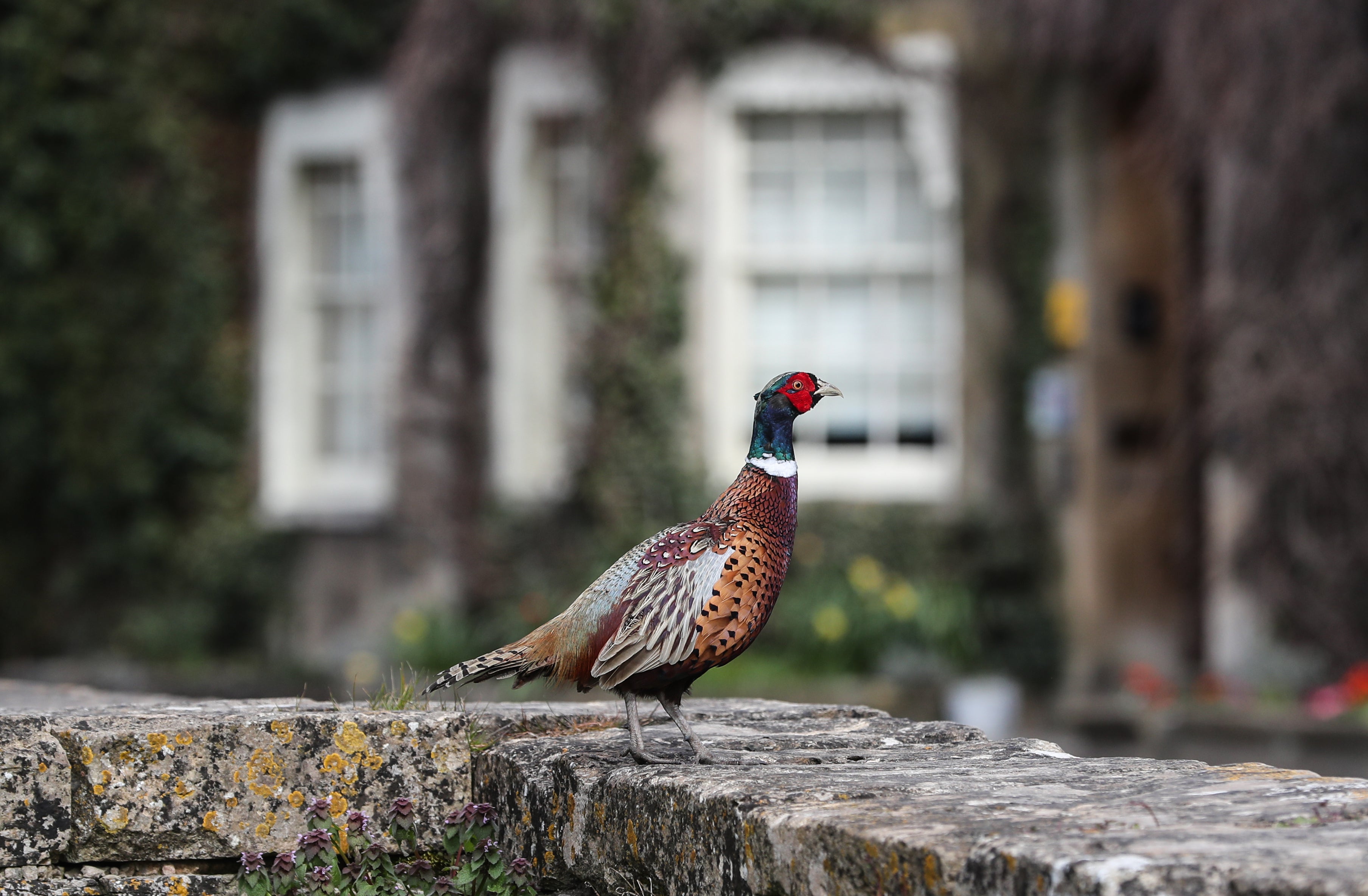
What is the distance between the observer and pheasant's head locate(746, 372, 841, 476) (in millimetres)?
3439

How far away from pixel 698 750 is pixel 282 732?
834 millimetres

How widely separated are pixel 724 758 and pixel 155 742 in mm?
1080

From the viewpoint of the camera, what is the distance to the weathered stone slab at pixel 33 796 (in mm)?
3297

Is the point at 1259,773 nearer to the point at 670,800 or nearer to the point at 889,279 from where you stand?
the point at 670,800

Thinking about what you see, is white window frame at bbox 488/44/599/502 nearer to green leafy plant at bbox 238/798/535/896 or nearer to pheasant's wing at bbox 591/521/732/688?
green leafy plant at bbox 238/798/535/896

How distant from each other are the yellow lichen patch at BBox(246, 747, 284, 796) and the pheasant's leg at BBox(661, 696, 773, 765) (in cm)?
77

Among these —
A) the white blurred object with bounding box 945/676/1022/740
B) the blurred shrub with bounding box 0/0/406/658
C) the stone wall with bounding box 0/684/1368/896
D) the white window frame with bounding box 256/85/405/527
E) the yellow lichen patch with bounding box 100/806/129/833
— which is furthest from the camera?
the blurred shrub with bounding box 0/0/406/658

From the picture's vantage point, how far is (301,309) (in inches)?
480

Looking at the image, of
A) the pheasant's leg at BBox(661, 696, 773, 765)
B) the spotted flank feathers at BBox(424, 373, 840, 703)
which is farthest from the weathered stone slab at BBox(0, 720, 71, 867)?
the pheasant's leg at BBox(661, 696, 773, 765)

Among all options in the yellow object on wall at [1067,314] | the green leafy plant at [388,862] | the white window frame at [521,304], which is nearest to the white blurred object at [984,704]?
the yellow object on wall at [1067,314]

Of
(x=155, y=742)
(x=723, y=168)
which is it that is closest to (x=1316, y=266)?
(x=723, y=168)

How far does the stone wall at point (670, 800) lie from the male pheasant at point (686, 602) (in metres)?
0.17

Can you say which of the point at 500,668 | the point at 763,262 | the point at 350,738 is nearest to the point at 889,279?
the point at 763,262

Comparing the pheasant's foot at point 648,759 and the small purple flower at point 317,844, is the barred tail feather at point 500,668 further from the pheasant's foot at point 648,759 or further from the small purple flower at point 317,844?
the small purple flower at point 317,844
